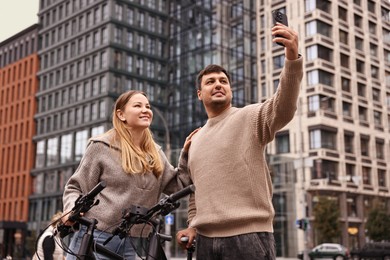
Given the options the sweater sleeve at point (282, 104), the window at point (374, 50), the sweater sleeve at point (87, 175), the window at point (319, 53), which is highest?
the window at point (319, 53)

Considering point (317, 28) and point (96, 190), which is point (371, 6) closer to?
point (96, 190)

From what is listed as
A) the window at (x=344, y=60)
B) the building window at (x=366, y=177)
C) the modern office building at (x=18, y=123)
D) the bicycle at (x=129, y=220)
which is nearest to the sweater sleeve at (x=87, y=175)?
the bicycle at (x=129, y=220)

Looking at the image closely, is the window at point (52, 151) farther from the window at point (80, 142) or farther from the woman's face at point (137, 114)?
the woman's face at point (137, 114)

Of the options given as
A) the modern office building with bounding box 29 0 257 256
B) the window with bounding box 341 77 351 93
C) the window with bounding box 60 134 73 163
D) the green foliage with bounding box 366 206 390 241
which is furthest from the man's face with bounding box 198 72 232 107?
the window with bounding box 60 134 73 163

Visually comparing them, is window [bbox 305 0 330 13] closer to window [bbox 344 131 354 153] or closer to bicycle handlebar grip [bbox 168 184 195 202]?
window [bbox 344 131 354 153]

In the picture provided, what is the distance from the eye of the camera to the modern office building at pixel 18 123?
6078cm

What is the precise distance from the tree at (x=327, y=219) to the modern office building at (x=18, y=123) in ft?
110

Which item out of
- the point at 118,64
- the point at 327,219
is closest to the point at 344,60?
the point at 327,219

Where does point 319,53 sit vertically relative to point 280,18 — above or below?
above

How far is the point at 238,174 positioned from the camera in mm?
3287

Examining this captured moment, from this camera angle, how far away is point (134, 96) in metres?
4.15

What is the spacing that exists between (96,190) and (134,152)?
0.93 meters

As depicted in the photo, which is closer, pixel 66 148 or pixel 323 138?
pixel 323 138

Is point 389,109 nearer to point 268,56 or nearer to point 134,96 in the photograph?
point 134,96
